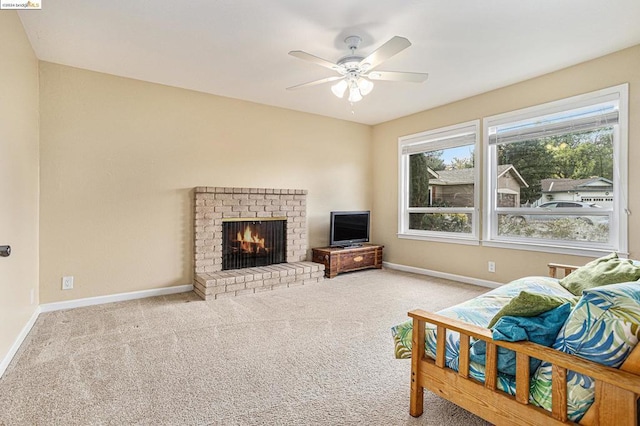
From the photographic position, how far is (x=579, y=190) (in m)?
3.43

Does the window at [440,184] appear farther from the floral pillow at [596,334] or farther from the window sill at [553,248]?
the floral pillow at [596,334]

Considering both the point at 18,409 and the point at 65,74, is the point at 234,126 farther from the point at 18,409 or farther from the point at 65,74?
the point at 18,409

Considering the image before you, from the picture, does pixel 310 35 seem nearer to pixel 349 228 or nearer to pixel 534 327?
pixel 534 327

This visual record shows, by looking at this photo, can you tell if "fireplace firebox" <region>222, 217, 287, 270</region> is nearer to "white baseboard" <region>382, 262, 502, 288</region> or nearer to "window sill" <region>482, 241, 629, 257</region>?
"white baseboard" <region>382, 262, 502, 288</region>

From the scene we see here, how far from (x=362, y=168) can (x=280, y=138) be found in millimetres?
1669

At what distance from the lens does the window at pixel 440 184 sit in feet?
14.5

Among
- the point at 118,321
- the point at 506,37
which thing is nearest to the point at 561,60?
the point at 506,37

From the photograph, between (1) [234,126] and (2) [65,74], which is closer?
(2) [65,74]

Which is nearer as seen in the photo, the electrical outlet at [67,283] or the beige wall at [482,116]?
the beige wall at [482,116]

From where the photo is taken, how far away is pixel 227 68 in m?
3.39

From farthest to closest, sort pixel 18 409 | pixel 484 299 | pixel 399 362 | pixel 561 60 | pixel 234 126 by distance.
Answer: pixel 234 126, pixel 561 60, pixel 399 362, pixel 484 299, pixel 18 409

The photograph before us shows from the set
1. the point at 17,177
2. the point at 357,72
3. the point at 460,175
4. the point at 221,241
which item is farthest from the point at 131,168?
the point at 460,175

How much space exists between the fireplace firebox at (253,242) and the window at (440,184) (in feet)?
6.64

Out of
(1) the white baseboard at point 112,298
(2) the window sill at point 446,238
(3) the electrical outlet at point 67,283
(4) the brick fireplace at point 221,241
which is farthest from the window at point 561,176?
(3) the electrical outlet at point 67,283
